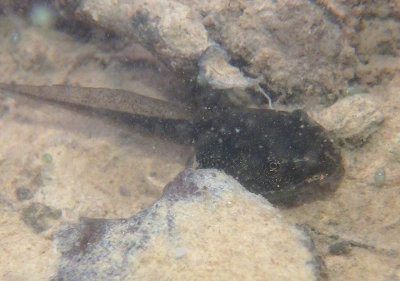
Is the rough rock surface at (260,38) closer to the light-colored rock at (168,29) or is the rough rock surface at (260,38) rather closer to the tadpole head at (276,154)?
the light-colored rock at (168,29)

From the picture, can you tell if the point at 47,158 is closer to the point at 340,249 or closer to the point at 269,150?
the point at 269,150

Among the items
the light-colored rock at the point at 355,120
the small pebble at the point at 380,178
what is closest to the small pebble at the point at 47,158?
the light-colored rock at the point at 355,120

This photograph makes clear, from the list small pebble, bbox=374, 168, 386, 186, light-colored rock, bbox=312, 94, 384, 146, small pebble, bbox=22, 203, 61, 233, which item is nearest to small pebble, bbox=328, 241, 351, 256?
small pebble, bbox=374, 168, 386, 186

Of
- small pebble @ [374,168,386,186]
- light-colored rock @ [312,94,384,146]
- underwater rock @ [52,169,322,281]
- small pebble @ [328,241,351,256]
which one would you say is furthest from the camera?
light-colored rock @ [312,94,384,146]

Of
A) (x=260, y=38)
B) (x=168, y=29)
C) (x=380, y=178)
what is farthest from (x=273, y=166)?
(x=168, y=29)

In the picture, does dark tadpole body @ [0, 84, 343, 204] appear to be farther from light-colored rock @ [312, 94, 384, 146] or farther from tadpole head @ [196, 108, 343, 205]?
→ light-colored rock @ [312, 94, 384, 146]

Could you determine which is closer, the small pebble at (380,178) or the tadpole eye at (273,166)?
the tadpole eye at (273,166)

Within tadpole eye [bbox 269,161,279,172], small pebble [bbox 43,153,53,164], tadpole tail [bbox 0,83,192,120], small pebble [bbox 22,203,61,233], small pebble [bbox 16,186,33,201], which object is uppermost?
tadpole tail [bbox 0,83,192,120]
